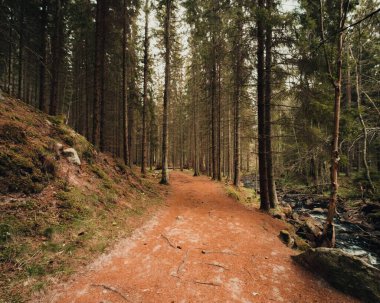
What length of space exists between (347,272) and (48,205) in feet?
22.9

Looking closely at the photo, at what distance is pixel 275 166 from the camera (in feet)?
35.6

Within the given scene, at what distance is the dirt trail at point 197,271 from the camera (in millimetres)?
3570

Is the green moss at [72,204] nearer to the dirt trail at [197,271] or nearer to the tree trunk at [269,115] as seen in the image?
the dirt trail at [197,271]

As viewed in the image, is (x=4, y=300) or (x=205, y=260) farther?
(x=205, y=260)

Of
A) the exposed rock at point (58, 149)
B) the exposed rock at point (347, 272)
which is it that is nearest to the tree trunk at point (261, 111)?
the exposed rock at point (347, 272)

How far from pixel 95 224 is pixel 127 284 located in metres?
2.38

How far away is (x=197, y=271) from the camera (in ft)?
14.3

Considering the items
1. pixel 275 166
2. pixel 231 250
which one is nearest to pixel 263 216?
pixel 275 166

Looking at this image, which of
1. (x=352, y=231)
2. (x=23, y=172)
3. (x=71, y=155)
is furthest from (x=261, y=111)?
(x=23, y=172)

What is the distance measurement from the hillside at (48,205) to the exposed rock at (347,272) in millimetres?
4996

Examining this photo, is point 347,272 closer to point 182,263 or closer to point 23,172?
point 182,263

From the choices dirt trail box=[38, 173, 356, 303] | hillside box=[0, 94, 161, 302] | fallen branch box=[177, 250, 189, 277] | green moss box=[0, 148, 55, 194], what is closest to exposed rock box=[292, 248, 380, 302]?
dirt trail box=[38, 173, 356, 303]

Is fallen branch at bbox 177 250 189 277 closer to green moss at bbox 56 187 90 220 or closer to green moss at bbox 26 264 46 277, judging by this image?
green moss at bbox 26 264 46 277

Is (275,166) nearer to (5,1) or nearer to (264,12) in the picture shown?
(264,12)
